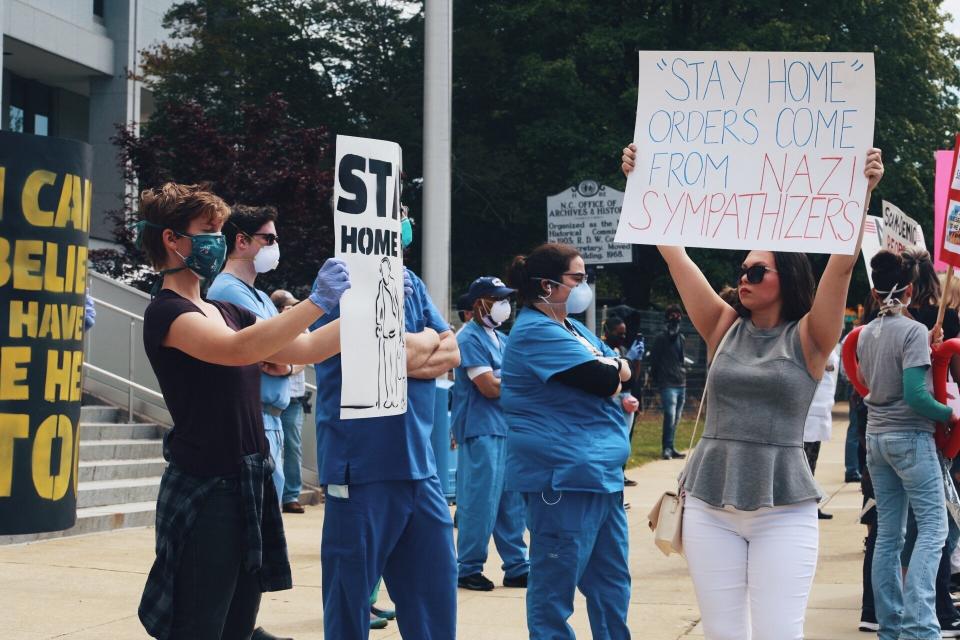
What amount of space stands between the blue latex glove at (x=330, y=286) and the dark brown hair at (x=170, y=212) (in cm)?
40

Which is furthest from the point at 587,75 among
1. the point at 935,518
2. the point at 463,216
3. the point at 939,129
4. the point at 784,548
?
the point at 784,548

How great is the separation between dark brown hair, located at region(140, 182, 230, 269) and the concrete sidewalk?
10.9 ft

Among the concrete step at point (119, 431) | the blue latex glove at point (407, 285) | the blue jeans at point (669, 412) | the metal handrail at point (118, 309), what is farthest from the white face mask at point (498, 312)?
the blue jeans at point (669, 412)

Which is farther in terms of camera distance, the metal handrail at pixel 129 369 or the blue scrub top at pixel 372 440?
the metal handrail at pixel 129 369

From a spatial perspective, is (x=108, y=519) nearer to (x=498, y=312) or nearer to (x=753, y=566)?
(x=498, y=312)

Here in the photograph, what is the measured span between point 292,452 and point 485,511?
3.99 m

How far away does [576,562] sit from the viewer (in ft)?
17.4

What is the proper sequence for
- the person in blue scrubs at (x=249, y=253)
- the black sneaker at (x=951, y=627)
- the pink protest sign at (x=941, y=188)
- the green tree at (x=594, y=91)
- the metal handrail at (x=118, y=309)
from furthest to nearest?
the green tree at (x=594, y=91) → the metal handrail at (x=118, y=309) → the pink protest sign at (x=941, y=188) → the black sneaker at (x=951, y=627) → the person in blue scrubs at (x=249, y=253)

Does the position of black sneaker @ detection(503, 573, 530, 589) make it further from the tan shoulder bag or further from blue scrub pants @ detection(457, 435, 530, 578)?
the tan shoulder bag

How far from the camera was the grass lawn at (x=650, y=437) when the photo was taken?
18.0 metres

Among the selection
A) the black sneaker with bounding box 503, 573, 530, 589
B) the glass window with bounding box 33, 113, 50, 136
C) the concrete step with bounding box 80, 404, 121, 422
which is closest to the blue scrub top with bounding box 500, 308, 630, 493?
the black sneaker with bounding box 503, 573, 530, 589

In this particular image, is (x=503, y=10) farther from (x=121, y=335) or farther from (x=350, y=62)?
(x=121, y=335)

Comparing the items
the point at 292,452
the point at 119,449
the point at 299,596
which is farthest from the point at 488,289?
the point at 119,449

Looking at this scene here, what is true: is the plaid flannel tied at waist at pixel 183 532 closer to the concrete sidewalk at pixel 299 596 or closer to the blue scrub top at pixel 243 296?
the blue scrub top at pixel 243 296
